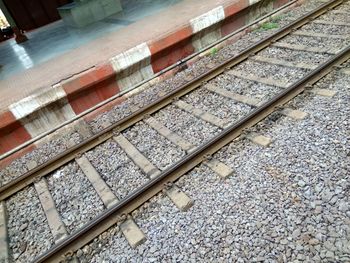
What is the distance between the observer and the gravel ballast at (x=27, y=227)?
395cm

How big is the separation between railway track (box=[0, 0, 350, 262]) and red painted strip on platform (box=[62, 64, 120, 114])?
Result: 1.40 metres

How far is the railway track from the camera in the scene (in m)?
3.96

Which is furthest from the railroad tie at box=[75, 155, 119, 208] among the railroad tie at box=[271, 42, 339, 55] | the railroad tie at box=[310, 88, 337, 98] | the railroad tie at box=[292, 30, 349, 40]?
the railroad tie at box=[292, 30, 349, 40]

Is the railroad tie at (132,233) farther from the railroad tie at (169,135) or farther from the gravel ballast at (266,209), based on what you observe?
the railroad tie at (169,135)

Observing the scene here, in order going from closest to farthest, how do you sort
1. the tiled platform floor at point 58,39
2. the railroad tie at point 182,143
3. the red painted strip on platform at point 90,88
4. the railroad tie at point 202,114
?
1. the railroad tie at point 182,143
2. the railroad tie at point 202,114
3. the red painted strip on platform at point 90,88
4. the tiled platform floor at point 58,39

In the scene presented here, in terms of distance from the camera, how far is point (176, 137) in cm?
505

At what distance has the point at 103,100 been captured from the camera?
6828mm

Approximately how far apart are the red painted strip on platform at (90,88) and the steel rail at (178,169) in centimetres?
323

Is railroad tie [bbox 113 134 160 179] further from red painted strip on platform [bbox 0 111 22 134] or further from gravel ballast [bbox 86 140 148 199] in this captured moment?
red painted strip on platform [bbox 0 111 22 134]

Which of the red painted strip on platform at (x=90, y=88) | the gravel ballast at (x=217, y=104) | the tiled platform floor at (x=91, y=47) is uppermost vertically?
the tiled platform floor at (x=91, y=47)

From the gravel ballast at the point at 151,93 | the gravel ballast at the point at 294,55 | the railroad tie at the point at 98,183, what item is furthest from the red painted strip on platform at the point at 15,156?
the gravel ballast at the point at 294,55

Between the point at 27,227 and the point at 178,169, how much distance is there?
2285mm

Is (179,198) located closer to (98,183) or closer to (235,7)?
(98,183)

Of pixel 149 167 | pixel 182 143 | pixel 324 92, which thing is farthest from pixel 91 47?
pixel 324 92
